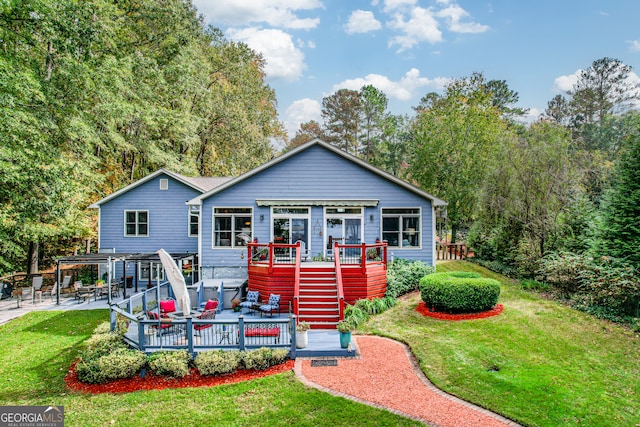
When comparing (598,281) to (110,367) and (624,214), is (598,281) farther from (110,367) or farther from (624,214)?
(110,367)

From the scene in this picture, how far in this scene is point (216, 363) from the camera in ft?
28.6

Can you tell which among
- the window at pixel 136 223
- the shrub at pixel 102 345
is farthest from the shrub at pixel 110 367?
the window at pixel 136 223

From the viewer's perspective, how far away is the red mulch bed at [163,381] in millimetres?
8367

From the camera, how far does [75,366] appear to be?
9477 mm

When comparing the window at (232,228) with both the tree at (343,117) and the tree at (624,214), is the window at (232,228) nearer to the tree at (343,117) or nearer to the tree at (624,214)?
the tree at (624,214)

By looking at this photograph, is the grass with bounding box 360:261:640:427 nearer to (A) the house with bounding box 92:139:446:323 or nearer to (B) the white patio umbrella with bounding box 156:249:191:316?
(A) the house with bounding box 92:139:446:323

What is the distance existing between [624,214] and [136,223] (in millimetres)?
21285

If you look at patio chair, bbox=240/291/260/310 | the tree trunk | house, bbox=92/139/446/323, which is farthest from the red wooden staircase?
the tree trunk

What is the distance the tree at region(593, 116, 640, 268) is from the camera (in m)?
11.8

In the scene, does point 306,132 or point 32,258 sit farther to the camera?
Result: point 306,132

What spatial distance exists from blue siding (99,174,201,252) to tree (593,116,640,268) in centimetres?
1800

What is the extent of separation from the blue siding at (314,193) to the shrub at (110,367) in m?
7.70

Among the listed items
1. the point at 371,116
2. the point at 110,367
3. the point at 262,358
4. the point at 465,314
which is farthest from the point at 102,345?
the point at 371,116

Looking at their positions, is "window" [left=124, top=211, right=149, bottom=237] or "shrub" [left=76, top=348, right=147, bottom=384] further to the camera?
"window" [left=124, top=211, right=149, bottom=237]
